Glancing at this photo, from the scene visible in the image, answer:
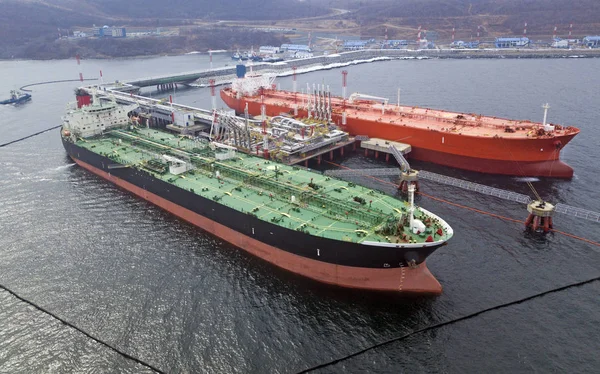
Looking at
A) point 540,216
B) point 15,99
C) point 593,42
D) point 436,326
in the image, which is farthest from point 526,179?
point 593,42

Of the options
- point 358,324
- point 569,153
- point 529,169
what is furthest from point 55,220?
point 569,153

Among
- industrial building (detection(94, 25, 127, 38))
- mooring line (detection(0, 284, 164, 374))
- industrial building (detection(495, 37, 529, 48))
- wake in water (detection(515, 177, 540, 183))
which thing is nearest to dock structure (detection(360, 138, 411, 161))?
wake in water (detection(515, 177, 540, 183))

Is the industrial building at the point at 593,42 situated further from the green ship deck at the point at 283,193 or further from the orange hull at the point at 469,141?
the green ship deck at the point at 283,193

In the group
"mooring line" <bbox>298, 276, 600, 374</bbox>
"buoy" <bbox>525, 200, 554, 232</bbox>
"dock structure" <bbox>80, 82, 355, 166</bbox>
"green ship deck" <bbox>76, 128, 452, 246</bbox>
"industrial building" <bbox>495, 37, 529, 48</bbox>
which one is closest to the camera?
"mooring line" <bbox>298, 276, 600, 374</bbox>

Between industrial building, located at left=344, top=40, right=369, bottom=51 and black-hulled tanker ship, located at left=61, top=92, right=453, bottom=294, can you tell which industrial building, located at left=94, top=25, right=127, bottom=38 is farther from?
black-hulled tanker ship, located at left=61, top=92, right=453, bottom=294

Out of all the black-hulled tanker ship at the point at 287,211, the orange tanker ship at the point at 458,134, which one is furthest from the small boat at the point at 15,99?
the orange tanker ship at the point at 458,134
